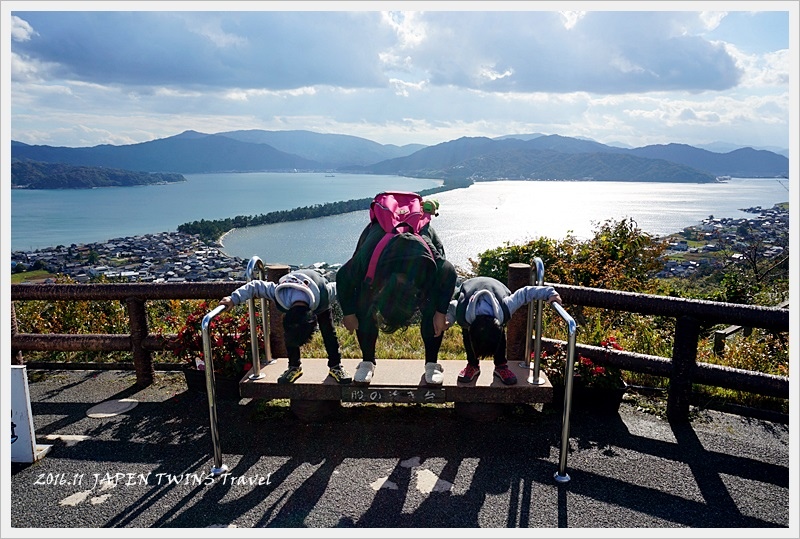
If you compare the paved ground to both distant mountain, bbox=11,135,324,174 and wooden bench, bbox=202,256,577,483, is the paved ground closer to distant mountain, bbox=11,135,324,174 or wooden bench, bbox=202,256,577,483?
wooden bench, bbox=202,256,577,483

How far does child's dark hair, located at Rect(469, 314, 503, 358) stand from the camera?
11.8 ft

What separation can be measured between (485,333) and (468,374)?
49 centimetres

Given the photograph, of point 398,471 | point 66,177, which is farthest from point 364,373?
point 66,177

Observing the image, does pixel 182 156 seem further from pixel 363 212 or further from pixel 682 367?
pixel 682 367

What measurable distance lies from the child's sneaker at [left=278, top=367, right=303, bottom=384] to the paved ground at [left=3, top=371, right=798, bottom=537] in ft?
1.61

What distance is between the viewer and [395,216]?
12.7ft

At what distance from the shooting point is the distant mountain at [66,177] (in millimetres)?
86125

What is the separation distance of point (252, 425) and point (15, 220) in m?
68.8

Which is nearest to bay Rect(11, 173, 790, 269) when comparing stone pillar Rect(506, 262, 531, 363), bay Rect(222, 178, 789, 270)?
bay Rect(222, 178, 789, 270)

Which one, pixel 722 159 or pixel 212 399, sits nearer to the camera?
pixel 212 399

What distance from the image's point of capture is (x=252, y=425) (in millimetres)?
4324

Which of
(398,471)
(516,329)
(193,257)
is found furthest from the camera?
(193,257)

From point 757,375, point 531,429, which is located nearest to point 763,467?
point 757,375

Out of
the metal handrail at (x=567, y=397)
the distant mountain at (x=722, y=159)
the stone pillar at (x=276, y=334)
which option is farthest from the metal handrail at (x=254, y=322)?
the distant mountain at (x=722, y=159)
